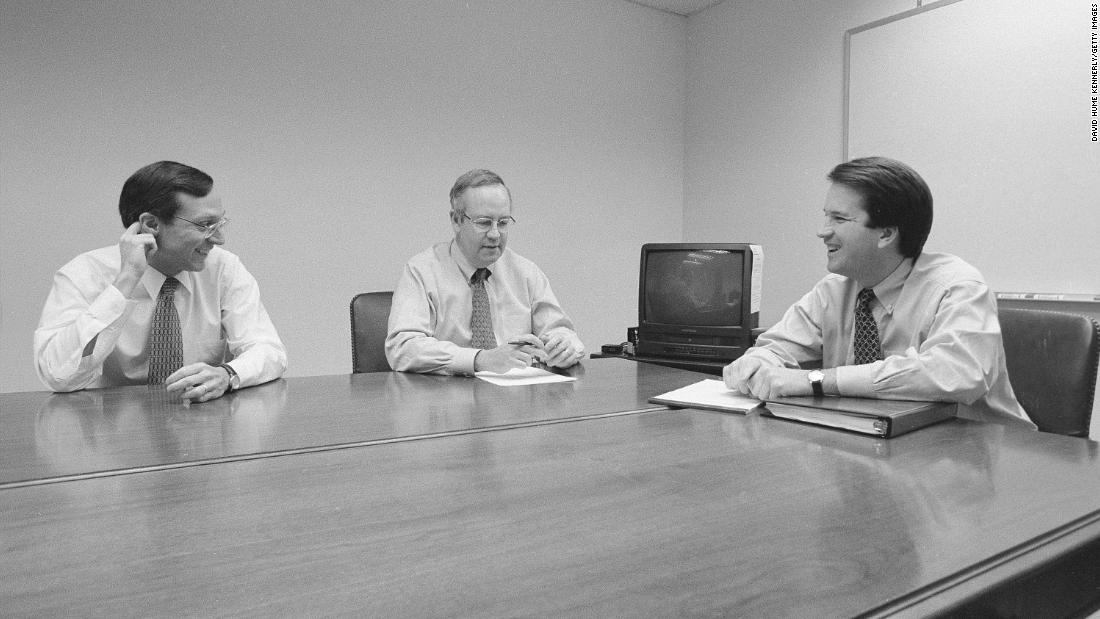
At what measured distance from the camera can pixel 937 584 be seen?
2.25 feet

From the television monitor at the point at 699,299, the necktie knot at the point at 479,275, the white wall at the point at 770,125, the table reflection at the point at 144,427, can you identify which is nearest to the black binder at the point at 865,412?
the table reflection at the point at 144,427

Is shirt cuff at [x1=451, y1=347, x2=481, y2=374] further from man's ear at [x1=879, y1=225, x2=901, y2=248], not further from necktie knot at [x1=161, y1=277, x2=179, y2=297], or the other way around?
man's ear at [x1=879, y1=225, x2=901, y2=248]

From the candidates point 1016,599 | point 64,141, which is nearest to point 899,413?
point 1016,599

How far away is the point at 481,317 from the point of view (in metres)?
2.62

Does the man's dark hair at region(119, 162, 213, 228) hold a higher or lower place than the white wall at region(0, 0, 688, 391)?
lower

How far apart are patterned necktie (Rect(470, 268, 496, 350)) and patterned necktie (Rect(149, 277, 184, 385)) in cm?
96

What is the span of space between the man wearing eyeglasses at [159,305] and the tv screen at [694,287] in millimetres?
1765

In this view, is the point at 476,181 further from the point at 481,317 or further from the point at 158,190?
the point at 158,190

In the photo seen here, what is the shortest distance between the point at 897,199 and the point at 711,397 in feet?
2.43

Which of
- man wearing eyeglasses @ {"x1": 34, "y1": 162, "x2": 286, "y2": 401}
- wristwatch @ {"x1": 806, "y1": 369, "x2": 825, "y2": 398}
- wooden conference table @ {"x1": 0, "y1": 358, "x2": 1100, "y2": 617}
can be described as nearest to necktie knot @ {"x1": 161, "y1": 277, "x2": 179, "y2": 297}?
man wearing eyeglasses @ {"x1": 34, "y1": 162, "x2": 286, "y2": 401}

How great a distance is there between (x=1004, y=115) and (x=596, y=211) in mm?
2276

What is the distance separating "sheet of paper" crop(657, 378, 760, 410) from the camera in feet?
5.13

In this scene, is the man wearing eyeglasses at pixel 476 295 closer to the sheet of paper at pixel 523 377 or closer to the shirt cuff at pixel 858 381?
the sheet of paper at pixel 523 377

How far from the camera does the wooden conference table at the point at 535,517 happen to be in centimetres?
66
